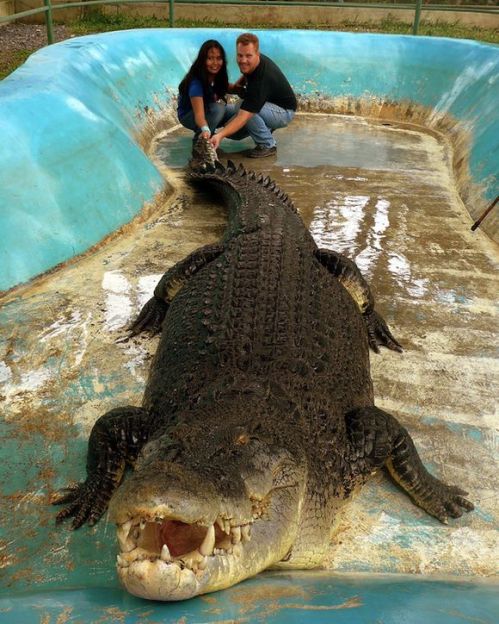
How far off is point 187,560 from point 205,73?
4894 mm

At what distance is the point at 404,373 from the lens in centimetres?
287

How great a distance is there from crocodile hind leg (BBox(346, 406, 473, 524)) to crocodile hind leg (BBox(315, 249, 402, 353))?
86 centimetres

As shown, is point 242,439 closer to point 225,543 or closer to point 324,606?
point 225,543

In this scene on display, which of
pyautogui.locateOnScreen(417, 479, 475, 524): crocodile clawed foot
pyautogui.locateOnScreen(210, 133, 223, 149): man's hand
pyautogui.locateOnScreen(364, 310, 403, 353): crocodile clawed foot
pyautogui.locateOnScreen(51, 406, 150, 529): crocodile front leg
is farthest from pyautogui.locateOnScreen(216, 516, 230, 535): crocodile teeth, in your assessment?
pyautogui.locateOnScreen(210, 133, 223, 149): man's hand

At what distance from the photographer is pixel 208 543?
133 cm

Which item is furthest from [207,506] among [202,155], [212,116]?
[212,116]

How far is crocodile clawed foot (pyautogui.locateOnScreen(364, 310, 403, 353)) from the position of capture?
120 inches

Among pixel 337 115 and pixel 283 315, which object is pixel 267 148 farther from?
pixel 283 315

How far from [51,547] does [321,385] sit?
1021mm

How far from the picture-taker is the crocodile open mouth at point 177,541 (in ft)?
4.21

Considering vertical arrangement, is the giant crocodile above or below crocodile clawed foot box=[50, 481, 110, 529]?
above

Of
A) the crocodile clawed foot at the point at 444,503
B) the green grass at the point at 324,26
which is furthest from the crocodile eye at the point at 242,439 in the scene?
the green grass at the point at 324,26

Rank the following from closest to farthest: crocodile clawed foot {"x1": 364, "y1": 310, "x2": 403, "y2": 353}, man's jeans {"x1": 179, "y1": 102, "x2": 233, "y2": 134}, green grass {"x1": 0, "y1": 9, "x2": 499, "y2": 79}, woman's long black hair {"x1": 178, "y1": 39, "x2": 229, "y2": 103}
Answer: crocodile clawed foot {"x1": 364, "y1": 310, "x2": 403, "y2": 353} → woman's long black hair {"x1": 178, "y1": 39, "x2": 229, "y2": 103} → man's jeans {"x1": 179, "y1": 102, "x2": 233, "y2": 134} → green grass {"x1": 0, "y1": 9, "x2": 499, "y2": 79}

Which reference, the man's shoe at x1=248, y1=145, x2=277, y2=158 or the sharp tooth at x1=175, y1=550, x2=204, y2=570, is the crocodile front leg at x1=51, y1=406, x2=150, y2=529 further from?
the man's shoe at x1=248, y1=145, x2=277, y2=158
